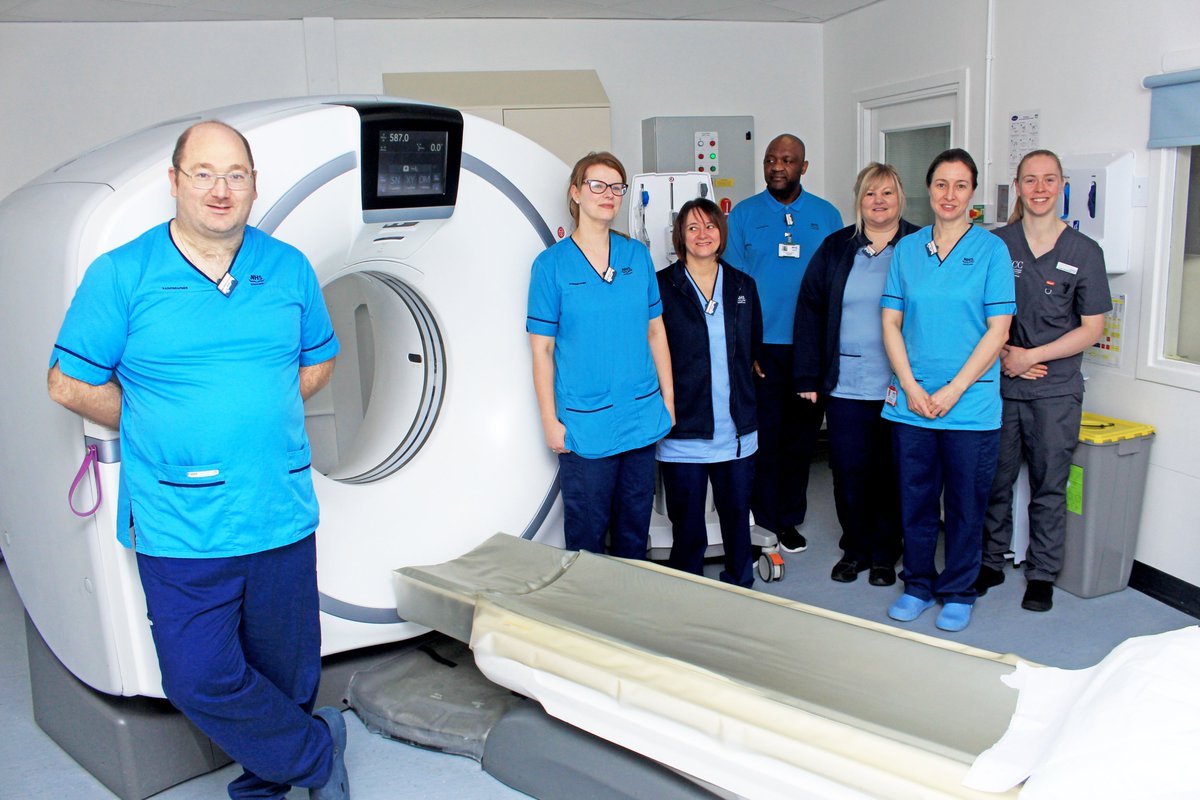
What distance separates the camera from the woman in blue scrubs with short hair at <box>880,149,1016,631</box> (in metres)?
2.68

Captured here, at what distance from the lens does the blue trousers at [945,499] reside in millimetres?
2781

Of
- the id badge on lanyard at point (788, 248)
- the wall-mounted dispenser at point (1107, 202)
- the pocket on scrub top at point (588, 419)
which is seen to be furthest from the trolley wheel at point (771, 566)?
the wall-mounted dispenser at point (1107, 202)

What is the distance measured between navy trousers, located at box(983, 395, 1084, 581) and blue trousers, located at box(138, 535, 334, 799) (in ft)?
6.69

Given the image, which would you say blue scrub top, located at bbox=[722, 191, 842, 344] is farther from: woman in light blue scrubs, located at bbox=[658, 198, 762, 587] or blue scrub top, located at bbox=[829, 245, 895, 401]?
woman in light blue scrubs, located at bbox=[658, 198, 762, 587]

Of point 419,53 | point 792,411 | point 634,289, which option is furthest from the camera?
point 419,53

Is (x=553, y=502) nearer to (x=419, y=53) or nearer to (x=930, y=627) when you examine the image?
(x=930, y=627)

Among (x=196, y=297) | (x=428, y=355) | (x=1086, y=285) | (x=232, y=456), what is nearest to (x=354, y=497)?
(x=428, y=355)

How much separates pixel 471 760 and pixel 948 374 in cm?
155

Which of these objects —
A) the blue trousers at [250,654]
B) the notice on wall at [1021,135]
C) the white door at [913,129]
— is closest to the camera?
the blue trousers at [250,654]

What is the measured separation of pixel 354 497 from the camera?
2.41 metres

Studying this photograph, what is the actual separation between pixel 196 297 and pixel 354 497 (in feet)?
2.55

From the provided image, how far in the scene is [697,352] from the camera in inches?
109

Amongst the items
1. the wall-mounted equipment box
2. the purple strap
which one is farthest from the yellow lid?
the purple strap

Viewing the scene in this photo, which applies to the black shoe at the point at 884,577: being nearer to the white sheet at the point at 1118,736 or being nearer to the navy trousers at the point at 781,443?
the navy trousers at the point at 781,443
